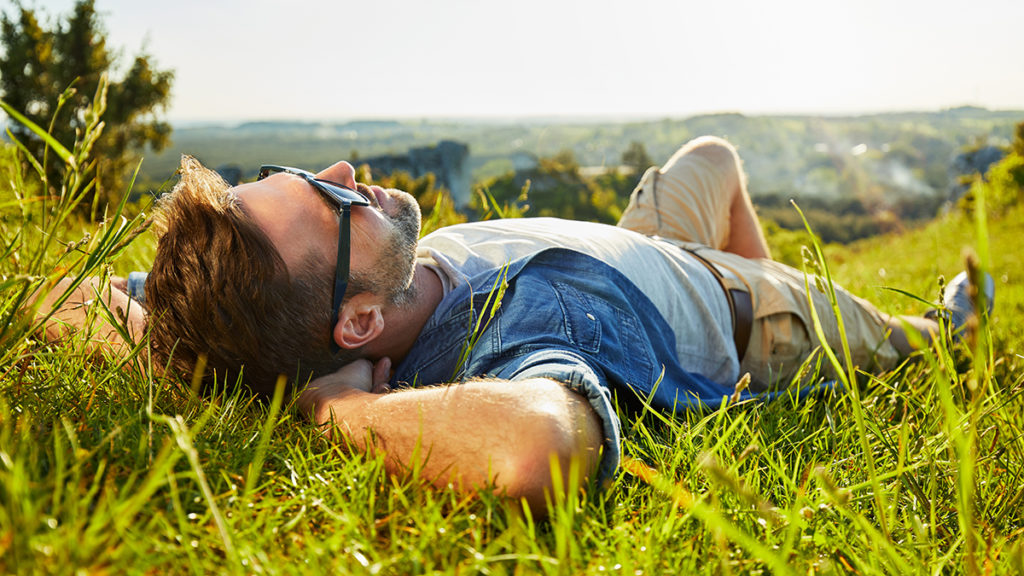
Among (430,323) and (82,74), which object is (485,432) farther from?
(82,74)

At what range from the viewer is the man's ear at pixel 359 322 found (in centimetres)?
230

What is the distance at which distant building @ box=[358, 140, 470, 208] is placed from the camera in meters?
70.2

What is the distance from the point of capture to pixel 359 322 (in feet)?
7.75

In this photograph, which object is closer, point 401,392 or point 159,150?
point 401,392

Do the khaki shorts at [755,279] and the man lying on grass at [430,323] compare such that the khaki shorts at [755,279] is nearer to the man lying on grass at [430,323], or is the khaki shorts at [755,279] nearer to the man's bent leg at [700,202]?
the man's bent leg at [700,202]

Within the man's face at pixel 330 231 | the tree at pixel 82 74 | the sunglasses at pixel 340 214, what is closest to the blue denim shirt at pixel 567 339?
the man's face at pixel 330 231

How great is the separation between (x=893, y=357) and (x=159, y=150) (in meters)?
43.0

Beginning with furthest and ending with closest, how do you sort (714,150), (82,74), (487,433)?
(82,74), (714,150), (487,433)

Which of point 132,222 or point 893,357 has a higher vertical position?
point 132,222

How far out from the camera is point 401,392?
72.6 inches

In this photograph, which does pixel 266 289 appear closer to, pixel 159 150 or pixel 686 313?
pixel 686 313

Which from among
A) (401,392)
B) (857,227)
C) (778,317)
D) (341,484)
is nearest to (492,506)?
(341,484)

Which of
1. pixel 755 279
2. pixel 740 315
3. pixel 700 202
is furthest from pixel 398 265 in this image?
pixel 700 202

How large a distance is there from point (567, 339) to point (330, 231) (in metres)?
0.97
